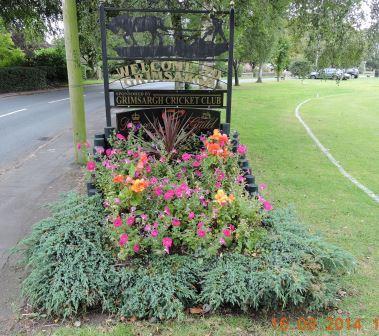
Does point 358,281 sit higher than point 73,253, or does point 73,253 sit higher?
point 73,253

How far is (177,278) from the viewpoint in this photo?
345 cm

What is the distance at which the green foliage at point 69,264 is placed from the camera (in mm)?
3311

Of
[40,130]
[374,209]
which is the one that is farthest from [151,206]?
[40,130]

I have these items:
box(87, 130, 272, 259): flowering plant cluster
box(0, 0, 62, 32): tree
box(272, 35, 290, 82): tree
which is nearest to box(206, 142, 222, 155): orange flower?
box(87, 130, 272, 259): flowering plant cluster

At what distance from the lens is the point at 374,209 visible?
19.3ft

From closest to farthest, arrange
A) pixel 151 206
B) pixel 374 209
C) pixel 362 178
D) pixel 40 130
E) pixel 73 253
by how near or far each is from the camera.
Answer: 1. pixel 73 253
2. pixel 151 206
3. pixel 374 209
4. pixel 362 178
5. pixel 40 130

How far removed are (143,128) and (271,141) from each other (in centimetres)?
572

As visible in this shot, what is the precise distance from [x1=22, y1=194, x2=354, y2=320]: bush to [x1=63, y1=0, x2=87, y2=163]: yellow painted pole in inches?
155

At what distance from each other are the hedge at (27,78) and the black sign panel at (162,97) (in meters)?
19.3

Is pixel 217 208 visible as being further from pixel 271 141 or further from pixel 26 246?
pixel 271 141

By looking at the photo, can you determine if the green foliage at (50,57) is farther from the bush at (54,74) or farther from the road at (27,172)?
the road at (27,172)

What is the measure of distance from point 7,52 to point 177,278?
26.3m

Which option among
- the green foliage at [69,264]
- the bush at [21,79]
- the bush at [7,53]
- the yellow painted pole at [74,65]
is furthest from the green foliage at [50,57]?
the green foliage at [69,264]
